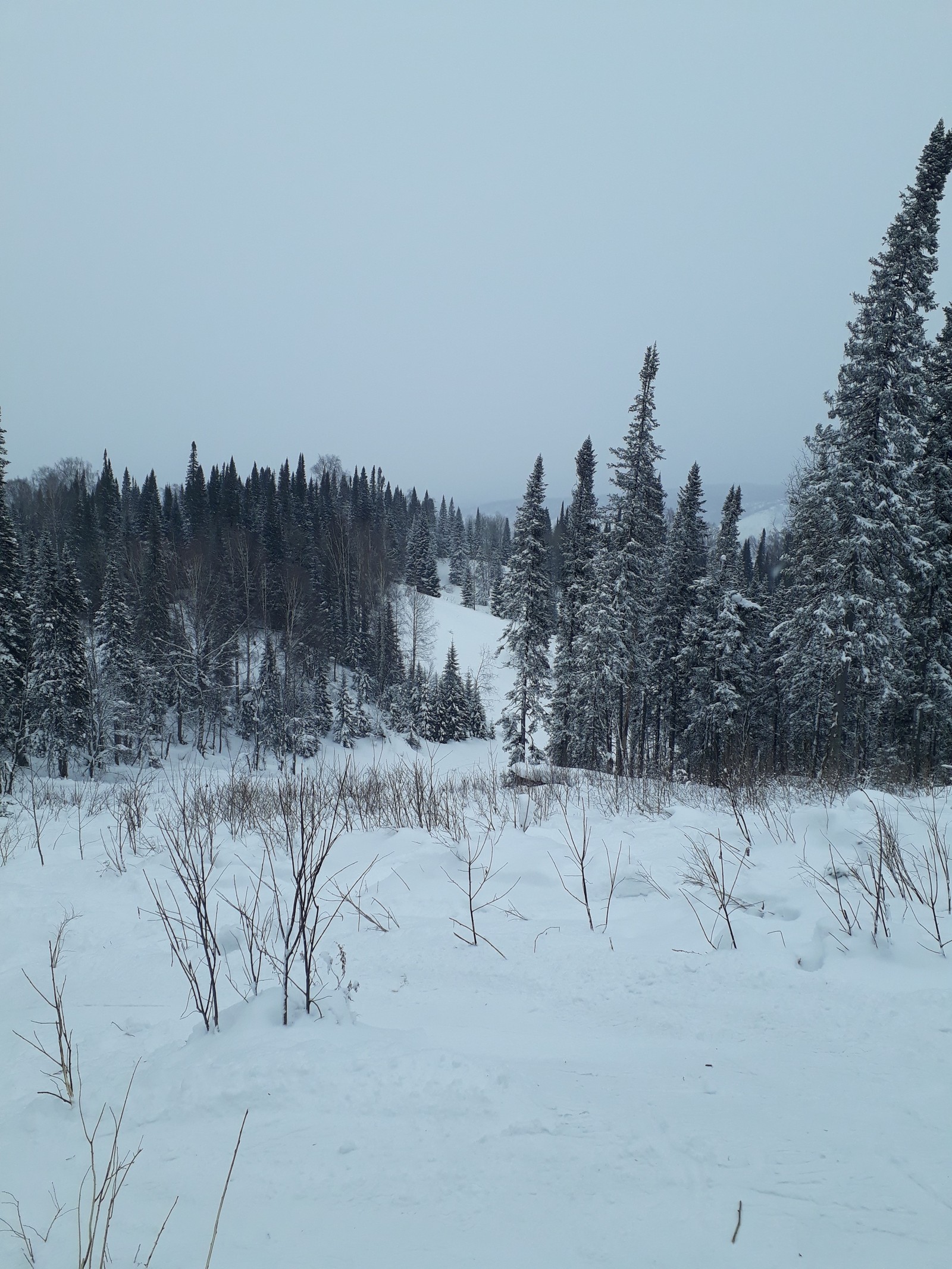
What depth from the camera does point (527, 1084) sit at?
6.11 feet

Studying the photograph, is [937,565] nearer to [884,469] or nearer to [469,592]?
[884,469]

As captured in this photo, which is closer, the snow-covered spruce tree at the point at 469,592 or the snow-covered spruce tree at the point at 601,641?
the snow-covered spruce tree at the point at 601,641

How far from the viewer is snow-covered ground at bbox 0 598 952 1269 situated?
4.49 ft

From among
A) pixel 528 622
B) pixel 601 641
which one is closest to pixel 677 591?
pixel 528 622

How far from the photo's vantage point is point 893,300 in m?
14.3

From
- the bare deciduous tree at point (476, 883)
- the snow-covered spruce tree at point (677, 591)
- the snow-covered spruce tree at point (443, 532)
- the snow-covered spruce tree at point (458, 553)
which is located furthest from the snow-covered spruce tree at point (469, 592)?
the bare deciduous tree at point (476, 883)

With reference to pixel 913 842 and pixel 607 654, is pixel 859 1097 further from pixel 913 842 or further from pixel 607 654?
pixel 607 654

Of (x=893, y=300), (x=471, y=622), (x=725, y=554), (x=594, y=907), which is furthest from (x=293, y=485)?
(x=594, y=907)

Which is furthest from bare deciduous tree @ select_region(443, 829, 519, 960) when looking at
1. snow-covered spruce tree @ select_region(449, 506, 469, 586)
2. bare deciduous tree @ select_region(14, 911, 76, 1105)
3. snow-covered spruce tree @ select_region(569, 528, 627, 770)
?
snow-covered spruce tree @ select_region(449, 506, 469, 586)

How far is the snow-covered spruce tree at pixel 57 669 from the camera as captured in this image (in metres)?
21.6

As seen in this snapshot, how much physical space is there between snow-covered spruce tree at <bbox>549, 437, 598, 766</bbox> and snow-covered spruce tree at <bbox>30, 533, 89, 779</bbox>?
21.0 metres

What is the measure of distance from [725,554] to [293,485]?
55572 mm

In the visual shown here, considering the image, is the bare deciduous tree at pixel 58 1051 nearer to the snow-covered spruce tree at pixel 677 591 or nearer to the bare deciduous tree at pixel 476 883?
the bare deciduous tree at pixel 476 883

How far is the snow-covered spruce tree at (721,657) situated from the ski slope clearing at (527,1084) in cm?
2143
